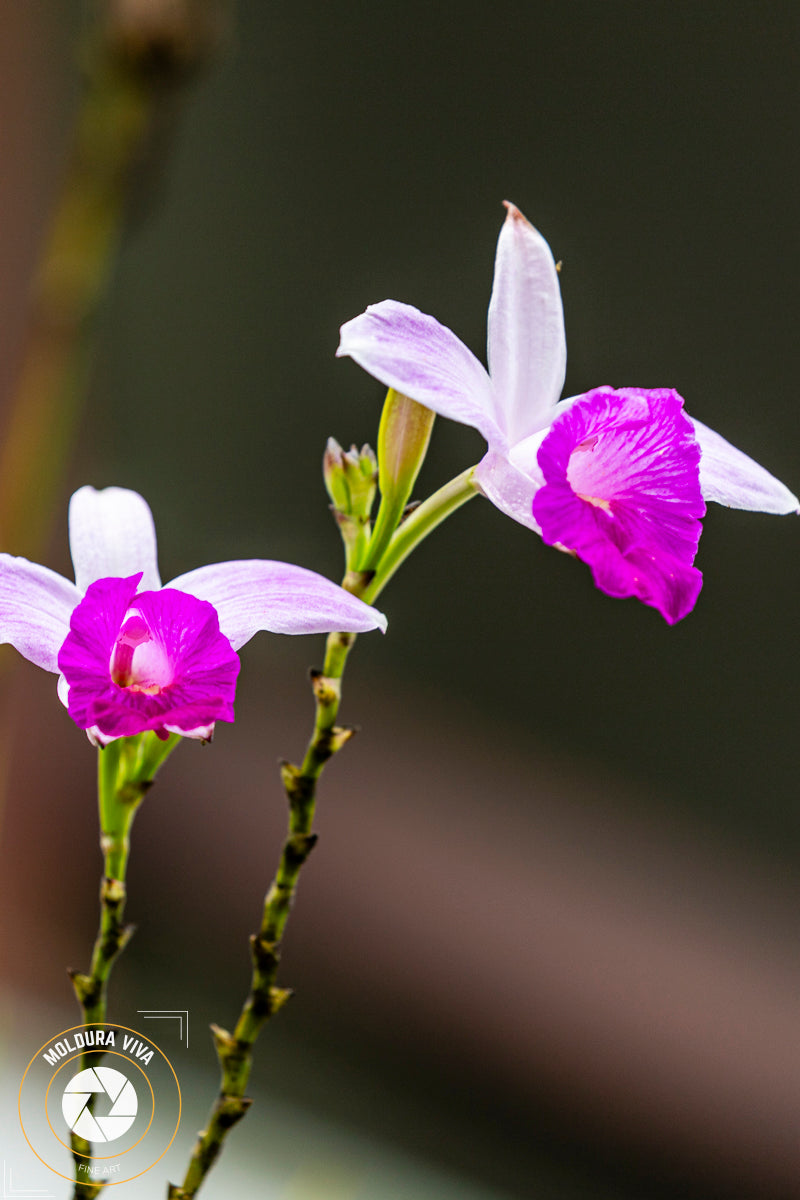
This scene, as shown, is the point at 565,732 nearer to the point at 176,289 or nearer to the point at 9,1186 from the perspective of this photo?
the point at 176,289

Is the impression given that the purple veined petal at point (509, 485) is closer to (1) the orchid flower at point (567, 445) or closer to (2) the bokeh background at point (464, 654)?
(1) the orchid flower at point (567, 445)

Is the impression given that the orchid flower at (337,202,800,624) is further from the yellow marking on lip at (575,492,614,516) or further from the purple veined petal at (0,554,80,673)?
the purple veined petal at (0,554,80,673)

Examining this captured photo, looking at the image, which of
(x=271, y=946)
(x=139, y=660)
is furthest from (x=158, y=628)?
(x=271, y=946)

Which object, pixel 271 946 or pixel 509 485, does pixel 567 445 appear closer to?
pixel 509 485

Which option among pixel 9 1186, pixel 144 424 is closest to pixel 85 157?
pixel 9 1186

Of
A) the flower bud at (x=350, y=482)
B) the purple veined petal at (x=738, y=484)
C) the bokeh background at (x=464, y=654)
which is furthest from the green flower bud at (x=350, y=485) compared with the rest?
the bokeh background at (x=464, y=654)

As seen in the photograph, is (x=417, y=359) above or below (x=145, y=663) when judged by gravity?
above
